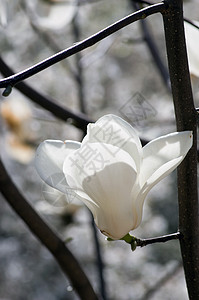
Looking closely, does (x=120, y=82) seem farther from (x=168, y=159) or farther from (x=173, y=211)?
(x=168, y=159)

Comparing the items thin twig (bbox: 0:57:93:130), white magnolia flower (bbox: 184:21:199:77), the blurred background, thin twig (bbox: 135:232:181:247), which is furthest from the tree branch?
the blurred background

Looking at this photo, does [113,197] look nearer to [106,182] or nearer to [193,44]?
[106,182]

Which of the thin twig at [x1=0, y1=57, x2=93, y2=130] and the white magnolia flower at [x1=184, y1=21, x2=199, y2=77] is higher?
the white magnolia flower at [x1=184, y1=21, x2=199, y2=77]

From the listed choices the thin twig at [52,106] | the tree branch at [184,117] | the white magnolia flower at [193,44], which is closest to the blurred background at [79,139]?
the thin twig at [52,106]

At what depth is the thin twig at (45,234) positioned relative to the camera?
492mm

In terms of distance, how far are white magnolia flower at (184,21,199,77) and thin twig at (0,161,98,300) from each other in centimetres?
19

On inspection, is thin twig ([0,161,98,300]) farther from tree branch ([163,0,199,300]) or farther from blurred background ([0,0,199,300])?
blurred background ([0,0,199,300])

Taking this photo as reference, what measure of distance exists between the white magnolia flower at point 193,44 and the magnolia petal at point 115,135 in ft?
0.48

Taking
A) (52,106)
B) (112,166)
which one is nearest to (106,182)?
(112,166)

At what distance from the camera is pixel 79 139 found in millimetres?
1326

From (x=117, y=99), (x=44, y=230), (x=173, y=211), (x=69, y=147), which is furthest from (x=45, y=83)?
(x=69, y=147)

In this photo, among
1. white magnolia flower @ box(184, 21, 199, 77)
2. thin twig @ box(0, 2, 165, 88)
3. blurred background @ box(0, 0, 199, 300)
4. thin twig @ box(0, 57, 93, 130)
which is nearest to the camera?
thin twig @ box(0, 2, 165, 88)

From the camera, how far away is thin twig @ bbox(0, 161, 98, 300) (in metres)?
0.49

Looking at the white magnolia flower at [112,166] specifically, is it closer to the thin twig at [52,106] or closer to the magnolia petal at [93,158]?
the magnolia petal at [93,158]
